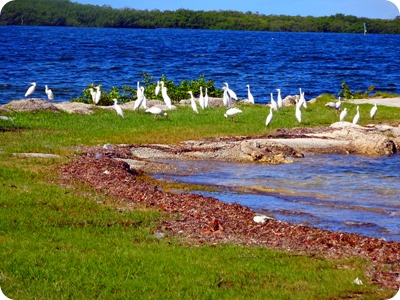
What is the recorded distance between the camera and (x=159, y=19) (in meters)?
90.5

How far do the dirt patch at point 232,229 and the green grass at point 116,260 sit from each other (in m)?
0.25

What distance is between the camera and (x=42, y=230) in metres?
8.80

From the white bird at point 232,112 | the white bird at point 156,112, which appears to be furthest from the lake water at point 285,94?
the white bird at point 156,112

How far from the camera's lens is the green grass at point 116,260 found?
6.91 metres

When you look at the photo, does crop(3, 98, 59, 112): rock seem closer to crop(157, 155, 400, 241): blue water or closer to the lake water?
crop(157, 155, 400, 241): blue water

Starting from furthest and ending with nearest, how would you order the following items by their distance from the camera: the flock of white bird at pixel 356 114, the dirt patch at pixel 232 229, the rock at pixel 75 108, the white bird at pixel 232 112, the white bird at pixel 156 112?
the flock of white bird at pixel 356 114, the rock at pixel 75 108, the white bird at pixel 232 112, the white bird at pixel 156 112, the dirt patch at pixel 232 229

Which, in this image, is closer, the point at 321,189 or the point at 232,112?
the point at 321,189

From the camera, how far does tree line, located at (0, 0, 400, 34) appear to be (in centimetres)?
3688

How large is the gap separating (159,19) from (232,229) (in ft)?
271

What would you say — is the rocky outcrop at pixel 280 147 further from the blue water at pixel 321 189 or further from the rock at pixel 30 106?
the rock at pixel 30 106

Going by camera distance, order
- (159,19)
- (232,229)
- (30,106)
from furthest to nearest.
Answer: (159,19)
(30,106)
(232,229)

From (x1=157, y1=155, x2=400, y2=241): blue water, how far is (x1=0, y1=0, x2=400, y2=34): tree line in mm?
2961

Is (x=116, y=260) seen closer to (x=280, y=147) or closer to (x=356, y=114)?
(x=280, y=147)

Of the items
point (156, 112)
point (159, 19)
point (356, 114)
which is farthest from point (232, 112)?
point (159, 19)
